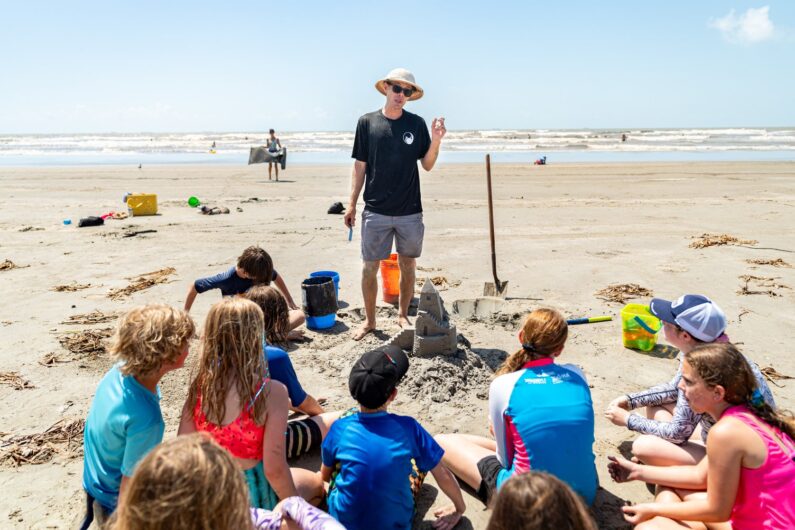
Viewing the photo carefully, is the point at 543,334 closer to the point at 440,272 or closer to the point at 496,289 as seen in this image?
the point at 496,289

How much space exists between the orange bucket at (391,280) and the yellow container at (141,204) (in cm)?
819

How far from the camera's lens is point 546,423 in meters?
2.66

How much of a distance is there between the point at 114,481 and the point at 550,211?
11675 mm

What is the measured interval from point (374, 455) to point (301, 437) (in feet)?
3.68

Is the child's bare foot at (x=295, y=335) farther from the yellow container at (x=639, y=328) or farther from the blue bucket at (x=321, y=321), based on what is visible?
the yellow container at (x=639, y=328)

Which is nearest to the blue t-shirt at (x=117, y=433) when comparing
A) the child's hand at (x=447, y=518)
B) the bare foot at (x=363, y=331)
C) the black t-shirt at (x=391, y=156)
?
the child's hand at (x=447, y=518)

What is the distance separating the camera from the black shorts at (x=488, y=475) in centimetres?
298

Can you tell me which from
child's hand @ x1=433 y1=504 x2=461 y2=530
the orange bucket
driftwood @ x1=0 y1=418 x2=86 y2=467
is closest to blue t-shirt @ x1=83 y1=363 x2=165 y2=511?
driftwood @ x1=0 y1=418 x2=86 y2=467

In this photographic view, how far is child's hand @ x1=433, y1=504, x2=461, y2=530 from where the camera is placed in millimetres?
2904

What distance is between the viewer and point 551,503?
4.54ft

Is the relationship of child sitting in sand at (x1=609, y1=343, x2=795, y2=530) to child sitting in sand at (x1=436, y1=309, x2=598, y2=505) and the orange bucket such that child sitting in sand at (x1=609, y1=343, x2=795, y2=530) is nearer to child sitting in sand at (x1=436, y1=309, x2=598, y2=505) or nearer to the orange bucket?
child sitting in sand at (x1=436, y1=309, x2=598, y2=505)

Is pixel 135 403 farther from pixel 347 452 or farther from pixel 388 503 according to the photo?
pixel 388 503

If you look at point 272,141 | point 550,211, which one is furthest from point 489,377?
point 272,141

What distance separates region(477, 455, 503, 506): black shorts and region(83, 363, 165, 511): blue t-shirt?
1.71 meters
